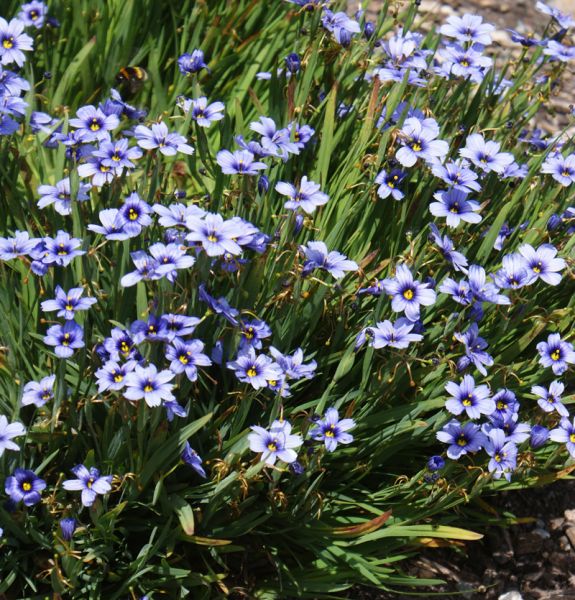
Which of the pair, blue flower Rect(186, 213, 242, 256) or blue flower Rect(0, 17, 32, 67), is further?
blue flower Rect(0, 17, 32, 67)

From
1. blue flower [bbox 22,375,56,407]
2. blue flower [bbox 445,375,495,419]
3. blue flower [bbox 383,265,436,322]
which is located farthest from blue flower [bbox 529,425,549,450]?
blue flower [bbox 22,375,56,407]

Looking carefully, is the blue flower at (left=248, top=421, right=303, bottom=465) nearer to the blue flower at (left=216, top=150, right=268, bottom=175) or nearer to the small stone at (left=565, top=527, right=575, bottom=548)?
the blue flower at (left=216, top=150, right=268, bottom=175)

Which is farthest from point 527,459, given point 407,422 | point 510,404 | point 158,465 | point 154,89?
point 154,89

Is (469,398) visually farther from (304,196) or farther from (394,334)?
(304,196)

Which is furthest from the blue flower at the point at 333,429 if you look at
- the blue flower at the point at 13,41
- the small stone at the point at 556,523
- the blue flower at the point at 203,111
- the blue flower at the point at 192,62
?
the blue flower at the point at 13,41

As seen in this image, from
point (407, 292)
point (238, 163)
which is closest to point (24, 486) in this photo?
point (238, 163)

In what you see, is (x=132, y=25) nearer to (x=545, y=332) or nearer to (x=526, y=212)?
(x=526, y=212)
